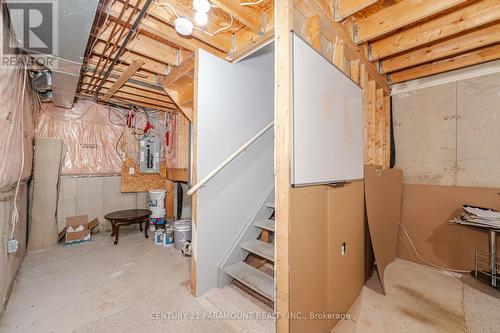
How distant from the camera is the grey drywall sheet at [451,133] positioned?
262cm

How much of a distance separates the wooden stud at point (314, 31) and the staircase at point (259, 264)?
6.04 feet

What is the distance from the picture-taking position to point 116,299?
207 centimetres

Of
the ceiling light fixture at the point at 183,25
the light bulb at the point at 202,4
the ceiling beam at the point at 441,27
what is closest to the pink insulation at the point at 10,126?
the ceiling light fixture at the point at 183,25

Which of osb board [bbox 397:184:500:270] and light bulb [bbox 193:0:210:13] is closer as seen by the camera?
light bulb [bbox 193:0:210:13]

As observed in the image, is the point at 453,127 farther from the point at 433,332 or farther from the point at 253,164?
the point at 253,164

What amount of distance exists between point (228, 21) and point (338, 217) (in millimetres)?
2222

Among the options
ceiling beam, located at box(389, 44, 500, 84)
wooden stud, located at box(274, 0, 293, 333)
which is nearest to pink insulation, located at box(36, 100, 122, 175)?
wooden stud, located at box(274, 0, 293, 333)

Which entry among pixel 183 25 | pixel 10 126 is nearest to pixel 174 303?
pixel 10 126

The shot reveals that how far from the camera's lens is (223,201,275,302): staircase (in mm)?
2047

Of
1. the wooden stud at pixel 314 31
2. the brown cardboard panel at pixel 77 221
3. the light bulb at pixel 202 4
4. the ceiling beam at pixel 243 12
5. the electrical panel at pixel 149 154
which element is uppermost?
the ceiling beam at pixel 243 12

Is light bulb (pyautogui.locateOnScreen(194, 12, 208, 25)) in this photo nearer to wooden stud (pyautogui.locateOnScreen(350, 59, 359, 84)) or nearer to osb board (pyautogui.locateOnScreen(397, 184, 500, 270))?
wooden stud (pyautogui.locateOnScreen(350, 59, 359, 84))

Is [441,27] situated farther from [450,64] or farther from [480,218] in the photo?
[480,218]

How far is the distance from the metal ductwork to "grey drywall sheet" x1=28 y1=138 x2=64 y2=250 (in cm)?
139

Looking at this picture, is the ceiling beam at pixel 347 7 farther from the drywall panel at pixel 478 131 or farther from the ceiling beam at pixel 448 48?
the drywall panel at pixel 478 131
